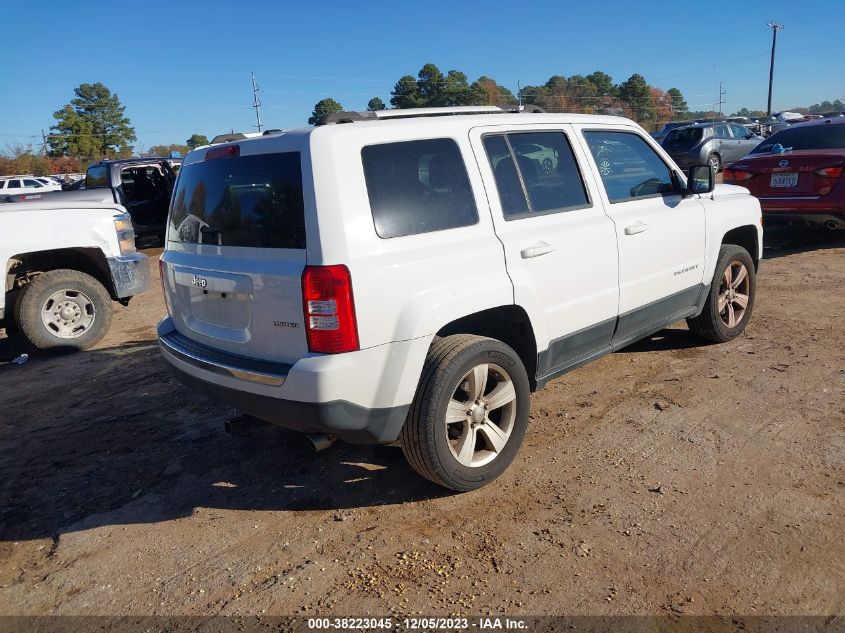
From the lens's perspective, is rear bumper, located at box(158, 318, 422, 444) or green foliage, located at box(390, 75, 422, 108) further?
green foliage, located at box(390, 75, 422, 108)

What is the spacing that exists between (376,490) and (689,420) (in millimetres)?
2041

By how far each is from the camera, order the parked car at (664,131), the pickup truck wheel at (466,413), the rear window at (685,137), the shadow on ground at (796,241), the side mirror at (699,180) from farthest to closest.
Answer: the parked car at (664,131) → the rear window at (685,137) → the shadow on ground at (796,241) → the side mirror at (699,180) → the pickup truck wheel at (466,413)

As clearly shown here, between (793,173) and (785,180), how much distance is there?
13cm

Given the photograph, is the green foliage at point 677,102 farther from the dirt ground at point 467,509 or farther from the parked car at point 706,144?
the dirt ground at point 467,509

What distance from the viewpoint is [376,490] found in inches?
139

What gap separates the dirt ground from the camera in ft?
8.80

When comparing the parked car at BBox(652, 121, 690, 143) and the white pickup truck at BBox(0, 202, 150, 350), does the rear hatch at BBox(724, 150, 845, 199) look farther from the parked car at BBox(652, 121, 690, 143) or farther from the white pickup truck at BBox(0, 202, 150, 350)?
the parked car at BBox(652, 121, 690, 143)

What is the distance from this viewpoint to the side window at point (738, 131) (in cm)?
2086

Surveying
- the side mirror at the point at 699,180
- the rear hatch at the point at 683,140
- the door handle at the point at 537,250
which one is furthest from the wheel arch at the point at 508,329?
→ the rear hatch at the point at 683,140

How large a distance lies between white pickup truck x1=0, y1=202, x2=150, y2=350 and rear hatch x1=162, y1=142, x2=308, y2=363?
3313 millimetres

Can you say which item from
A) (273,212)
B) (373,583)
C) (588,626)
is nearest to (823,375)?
(588,626)

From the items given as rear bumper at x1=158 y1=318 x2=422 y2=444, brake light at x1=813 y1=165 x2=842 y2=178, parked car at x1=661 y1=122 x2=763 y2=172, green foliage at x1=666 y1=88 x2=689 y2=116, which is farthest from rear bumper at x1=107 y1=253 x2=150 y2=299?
green foliage at x1=666 y1=88 x2=689 y2=116

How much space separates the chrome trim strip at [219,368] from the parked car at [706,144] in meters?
18.5

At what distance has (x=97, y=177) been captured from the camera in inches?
509
